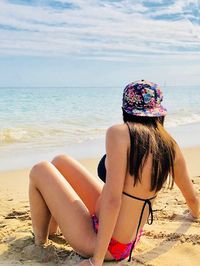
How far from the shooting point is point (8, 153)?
7926mm

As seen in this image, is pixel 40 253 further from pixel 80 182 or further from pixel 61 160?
pixel 61 160

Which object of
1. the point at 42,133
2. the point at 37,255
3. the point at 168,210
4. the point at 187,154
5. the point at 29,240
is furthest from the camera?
the point at 42,133

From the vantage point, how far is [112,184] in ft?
7.76

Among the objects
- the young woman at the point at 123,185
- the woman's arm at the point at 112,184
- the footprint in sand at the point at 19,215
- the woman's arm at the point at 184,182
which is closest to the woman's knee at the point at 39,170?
the young woman at the point at 123,185

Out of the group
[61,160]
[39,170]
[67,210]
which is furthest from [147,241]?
[39,170]

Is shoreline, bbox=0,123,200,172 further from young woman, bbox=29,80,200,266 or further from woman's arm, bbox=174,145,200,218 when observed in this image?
woman's arm, bbox=174,145,200,218

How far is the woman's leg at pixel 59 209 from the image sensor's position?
106 inches

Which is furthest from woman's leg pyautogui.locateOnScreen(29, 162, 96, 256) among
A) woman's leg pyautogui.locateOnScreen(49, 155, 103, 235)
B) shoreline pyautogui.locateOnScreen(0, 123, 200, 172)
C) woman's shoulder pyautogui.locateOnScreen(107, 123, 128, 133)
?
shoreline pyautogui.locateOnScreen(0, 123, 200, 172)

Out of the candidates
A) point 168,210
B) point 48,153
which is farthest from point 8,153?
point 168,210

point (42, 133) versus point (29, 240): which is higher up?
point (29, 240)

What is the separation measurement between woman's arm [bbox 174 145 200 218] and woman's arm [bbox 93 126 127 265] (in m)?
0.49

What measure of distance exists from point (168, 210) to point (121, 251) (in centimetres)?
132

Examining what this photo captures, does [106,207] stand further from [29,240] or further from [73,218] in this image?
[29,240]

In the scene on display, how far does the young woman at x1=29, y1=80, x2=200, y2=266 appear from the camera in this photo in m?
2.37
